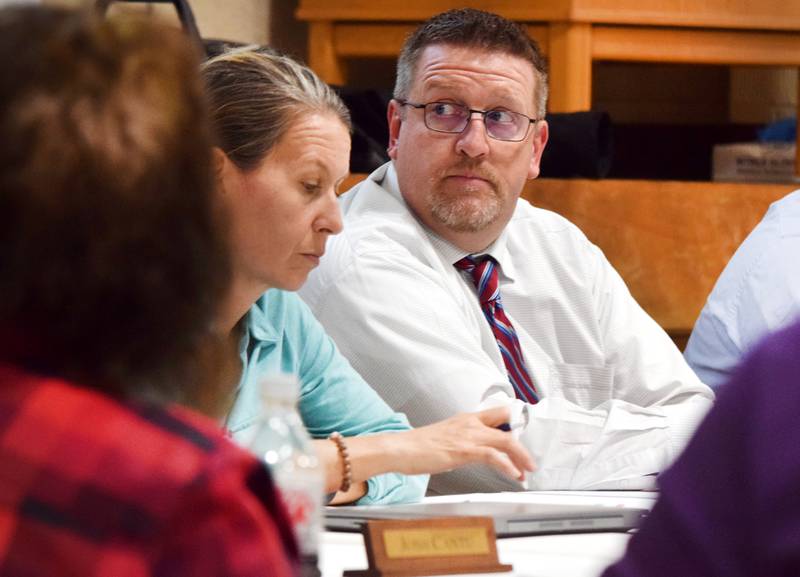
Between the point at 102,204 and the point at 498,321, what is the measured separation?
181 cm

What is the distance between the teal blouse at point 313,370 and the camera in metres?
1.79

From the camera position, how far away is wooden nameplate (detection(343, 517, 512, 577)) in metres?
1.24

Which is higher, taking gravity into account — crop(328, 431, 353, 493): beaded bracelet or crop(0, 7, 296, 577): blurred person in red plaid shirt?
crop(0, 7, 296, 577): blurred person in red plaid shirt

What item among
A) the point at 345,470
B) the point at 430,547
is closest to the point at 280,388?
the point at 430,547

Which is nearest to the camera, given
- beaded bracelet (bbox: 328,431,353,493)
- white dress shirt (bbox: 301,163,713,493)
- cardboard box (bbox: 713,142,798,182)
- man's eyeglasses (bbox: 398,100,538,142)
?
beaded bracelet (bbox: 328,431,353,493)

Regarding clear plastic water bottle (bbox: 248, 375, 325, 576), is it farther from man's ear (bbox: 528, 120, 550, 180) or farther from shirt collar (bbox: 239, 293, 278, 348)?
man's ear (bbox: 528, 120, 550, 180)

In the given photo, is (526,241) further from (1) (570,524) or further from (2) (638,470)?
(1) (570,524)

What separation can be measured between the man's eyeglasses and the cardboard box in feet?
4.67

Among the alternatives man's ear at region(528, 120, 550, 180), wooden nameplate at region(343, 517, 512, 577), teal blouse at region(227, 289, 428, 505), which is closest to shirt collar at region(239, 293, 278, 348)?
teal blouse at region(227, 289, 428, 505)

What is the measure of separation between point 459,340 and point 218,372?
4.78 ft

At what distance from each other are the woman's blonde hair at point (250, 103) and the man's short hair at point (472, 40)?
69 centimetres

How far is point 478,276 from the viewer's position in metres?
2.41

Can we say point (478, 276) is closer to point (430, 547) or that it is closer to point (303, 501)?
point (430, 547)

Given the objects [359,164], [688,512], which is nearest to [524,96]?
[359,164]
